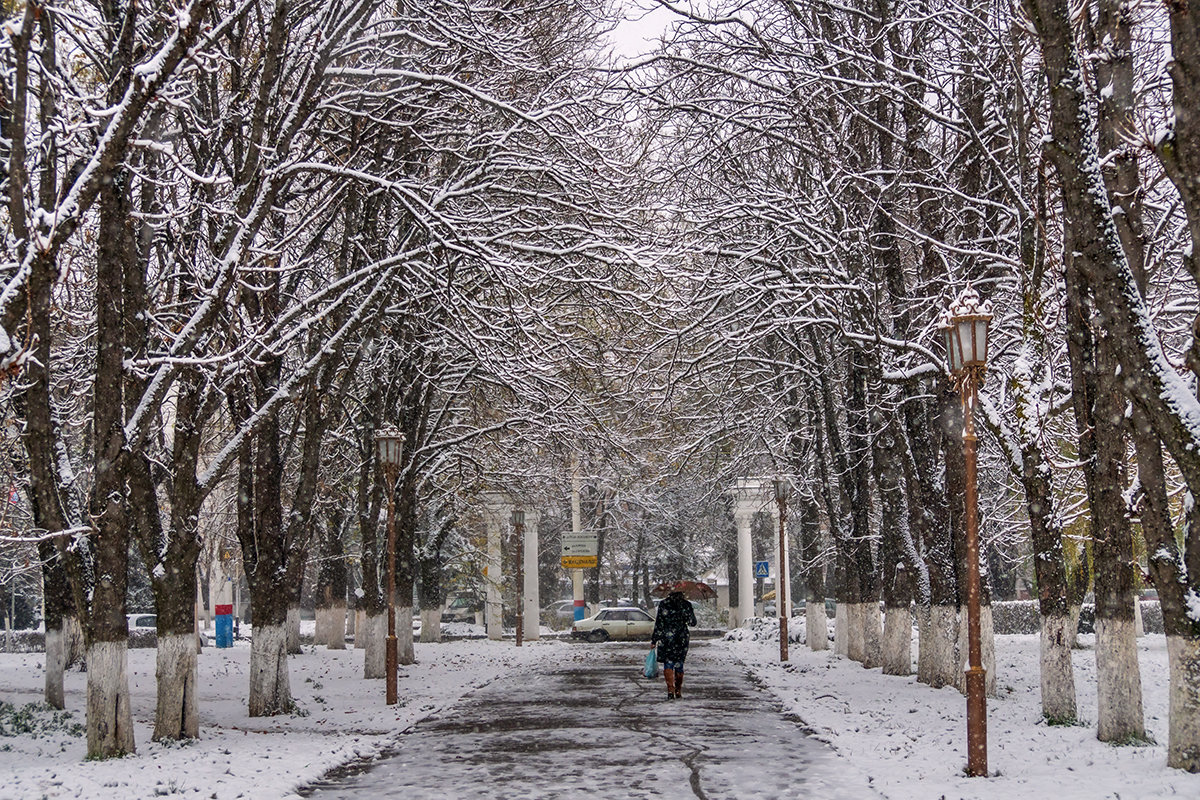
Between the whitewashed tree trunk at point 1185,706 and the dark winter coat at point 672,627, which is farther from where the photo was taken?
the dark winter coat at point 672,627

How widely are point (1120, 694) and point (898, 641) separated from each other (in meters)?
10.4

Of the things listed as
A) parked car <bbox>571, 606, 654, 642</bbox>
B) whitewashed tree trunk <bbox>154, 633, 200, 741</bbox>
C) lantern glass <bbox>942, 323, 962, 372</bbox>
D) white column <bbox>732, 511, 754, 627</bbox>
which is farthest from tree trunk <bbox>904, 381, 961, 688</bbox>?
white column <bbox>732, 511, 754, 627</bbox>

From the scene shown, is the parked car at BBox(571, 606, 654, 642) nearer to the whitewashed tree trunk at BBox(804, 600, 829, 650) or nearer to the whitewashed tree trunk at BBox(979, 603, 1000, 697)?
the whitewashed tree trunk at BBox(804, 600, 829, 650)

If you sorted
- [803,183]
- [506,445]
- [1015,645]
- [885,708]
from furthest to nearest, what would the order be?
[1015,645] → [506,445] → [803,183] → [885,708]

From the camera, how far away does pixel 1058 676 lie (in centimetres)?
1441

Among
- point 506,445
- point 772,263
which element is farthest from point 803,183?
point 506,445

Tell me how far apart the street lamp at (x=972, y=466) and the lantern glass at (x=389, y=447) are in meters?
10.3

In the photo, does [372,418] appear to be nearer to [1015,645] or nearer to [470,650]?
[470,650]

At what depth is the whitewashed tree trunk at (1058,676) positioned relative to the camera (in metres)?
14.4

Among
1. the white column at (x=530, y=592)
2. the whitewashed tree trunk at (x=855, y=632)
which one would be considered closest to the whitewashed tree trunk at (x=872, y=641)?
the whitewashed tree trunk at (x=855, y=632)

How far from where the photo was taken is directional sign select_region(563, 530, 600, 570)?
4188 cm

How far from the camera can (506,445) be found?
30469mm

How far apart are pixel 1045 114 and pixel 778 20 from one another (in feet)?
17.7

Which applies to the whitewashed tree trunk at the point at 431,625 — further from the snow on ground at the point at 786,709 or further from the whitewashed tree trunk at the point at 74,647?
the whitewashed tree trunk at the point at 74,647
